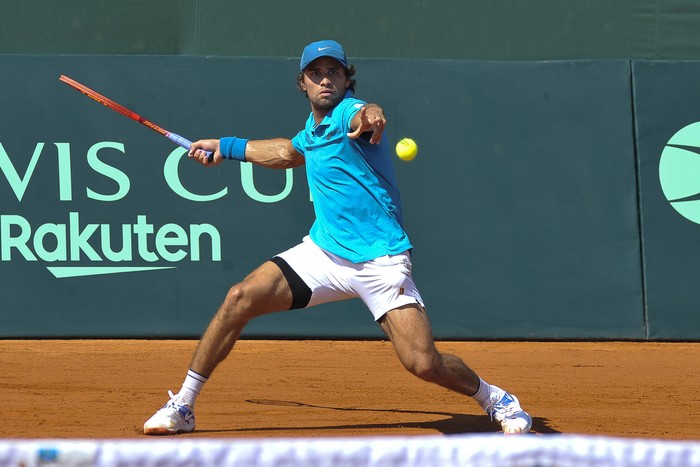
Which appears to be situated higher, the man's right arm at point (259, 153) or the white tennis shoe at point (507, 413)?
the man's right arm at point (259, 153)

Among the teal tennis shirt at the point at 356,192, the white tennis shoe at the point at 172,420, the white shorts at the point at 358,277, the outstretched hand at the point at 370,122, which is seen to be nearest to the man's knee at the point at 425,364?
the white shorts at the point at 358,277

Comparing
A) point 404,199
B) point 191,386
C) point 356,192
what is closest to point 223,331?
point 191,386

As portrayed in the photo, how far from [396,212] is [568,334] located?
365cm

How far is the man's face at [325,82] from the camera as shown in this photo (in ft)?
16.4

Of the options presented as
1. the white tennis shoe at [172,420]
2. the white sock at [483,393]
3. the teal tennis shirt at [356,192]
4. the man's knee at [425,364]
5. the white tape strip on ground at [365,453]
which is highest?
the teal tennis shirt at [356,192]

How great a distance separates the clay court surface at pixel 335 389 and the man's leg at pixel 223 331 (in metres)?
0.11

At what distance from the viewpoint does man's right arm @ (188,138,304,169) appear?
5.49 m

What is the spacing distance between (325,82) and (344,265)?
86 cm

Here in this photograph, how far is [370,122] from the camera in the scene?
4578 millimetres

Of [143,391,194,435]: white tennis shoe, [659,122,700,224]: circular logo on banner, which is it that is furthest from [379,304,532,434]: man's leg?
[659,122,700,224]: circular logo on banner

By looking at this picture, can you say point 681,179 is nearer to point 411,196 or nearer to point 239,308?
point 411,196

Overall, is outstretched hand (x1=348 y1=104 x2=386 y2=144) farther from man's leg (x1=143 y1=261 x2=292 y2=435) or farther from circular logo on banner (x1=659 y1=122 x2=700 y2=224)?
circular logo on banner (x1=659 y1=122 x2=700 y2=224)

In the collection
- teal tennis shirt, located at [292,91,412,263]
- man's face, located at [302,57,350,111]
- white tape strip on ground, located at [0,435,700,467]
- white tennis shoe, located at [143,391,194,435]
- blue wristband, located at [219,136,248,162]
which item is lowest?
white tennis shoe, located at [143,391,194,435]

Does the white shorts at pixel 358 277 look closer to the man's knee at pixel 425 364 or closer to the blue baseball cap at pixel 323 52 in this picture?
the man's knee at pixel 425 364
